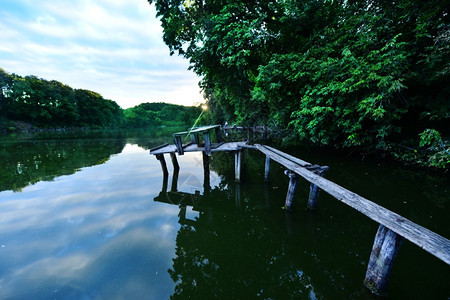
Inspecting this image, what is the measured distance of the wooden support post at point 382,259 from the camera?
7.36 feet

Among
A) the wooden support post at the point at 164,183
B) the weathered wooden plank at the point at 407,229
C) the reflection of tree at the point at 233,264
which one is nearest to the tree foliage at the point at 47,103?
the wooden support post at the point at 164,183

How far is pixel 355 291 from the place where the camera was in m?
2.59

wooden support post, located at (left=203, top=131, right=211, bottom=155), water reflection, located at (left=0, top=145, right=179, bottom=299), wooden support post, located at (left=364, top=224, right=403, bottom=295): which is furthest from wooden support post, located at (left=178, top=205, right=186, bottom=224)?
wooden support post, located at (left=364, top=224, right=403, bottom=295)

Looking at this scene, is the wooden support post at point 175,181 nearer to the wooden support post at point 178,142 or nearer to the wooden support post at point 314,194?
the wooden support post at point 178,142

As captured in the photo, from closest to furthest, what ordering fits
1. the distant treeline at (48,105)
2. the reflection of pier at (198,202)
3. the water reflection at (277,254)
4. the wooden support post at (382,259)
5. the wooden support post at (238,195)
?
the wooden support post at (382,259) < the water reflection at (277,254) < the reflection of pier at (198,202) < the wooden support post at (238,195) < the distant treeline at (48,105)

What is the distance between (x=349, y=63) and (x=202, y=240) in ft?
28.8

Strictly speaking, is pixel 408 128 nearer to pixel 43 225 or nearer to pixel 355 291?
pixel 355 291

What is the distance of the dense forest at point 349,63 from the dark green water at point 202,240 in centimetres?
253

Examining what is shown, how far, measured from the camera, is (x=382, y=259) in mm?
2352

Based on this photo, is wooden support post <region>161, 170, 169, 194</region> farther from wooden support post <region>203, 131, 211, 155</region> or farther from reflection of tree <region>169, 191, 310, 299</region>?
reflection of tree <region>169, 191, 310, 299</region>

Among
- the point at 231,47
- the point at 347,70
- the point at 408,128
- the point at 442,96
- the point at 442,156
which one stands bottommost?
the point at 442,156

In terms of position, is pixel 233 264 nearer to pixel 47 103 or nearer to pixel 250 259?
pixel 250 259

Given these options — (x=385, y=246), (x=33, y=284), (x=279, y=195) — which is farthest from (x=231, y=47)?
(x=33, y=284)

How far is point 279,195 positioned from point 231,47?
311 inches
